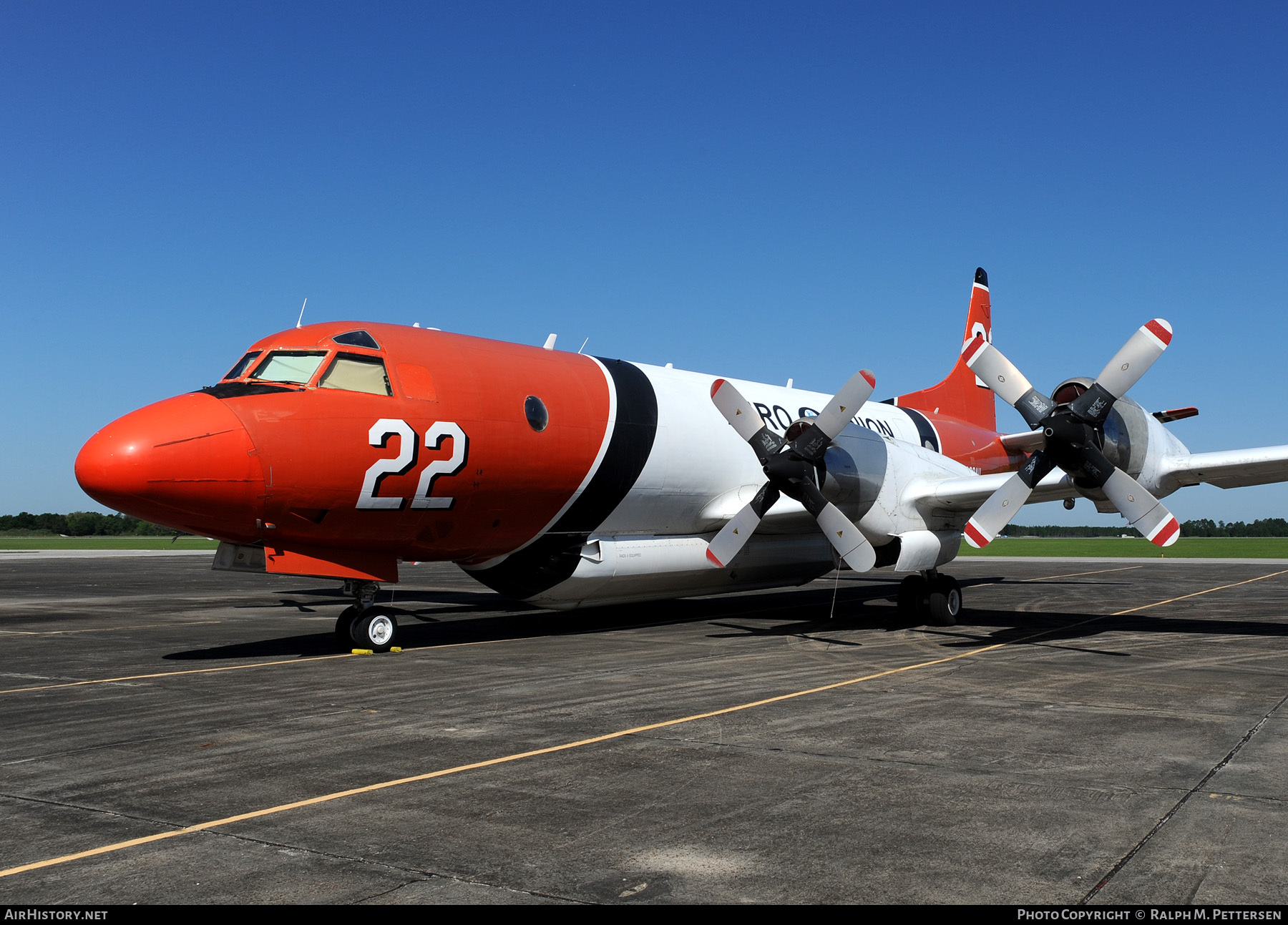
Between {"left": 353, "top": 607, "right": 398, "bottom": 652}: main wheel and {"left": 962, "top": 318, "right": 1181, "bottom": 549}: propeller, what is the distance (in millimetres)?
8350

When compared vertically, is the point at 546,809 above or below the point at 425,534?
below

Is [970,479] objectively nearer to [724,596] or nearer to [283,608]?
[724,596]

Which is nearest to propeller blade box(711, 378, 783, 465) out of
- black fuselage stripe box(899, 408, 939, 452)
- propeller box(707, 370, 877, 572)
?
propeller box(707, 370, 877, 572)

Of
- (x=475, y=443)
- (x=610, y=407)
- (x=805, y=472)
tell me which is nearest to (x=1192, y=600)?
(x=805, y=472)

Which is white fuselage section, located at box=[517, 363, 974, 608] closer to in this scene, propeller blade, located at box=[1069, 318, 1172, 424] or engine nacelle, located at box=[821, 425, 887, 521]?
engine nacelle, located at box=[821, 425, 887, 521]

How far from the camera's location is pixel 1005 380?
1527cm

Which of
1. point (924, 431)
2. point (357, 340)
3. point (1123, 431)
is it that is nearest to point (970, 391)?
point (924, 431)

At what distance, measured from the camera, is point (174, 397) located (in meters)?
11.6

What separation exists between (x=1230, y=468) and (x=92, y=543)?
83.7 metres

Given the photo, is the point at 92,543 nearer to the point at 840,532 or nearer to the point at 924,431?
the point at 924,431

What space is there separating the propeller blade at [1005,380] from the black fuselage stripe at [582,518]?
17.4ft

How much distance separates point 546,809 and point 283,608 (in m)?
17.0

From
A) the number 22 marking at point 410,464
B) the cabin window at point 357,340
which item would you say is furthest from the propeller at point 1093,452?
the cabin window at point 357,340

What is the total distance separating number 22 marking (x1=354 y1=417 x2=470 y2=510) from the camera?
1226 centimetres
